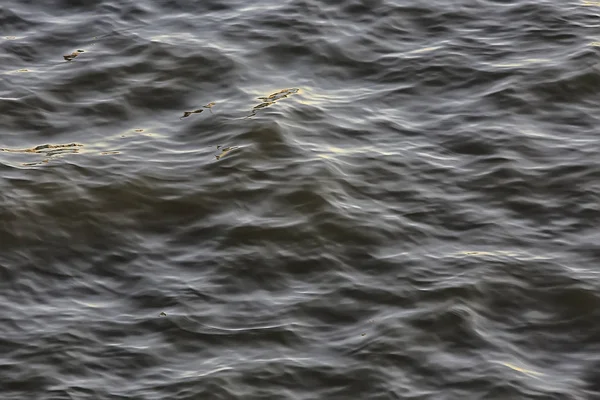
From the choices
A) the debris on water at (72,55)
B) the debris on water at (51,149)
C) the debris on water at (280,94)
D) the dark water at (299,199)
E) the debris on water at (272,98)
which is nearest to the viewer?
the dark water at (299,199)

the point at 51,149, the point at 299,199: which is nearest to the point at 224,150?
the point at 299,199

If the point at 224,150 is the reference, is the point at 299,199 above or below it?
below

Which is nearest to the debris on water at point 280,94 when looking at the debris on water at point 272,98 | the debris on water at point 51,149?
the debris on water at point 272,98

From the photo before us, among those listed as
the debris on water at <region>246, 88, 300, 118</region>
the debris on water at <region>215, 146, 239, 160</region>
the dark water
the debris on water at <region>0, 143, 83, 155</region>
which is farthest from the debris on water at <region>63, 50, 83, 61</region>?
the debris on water at <region>215, 146, 239, 160</region>

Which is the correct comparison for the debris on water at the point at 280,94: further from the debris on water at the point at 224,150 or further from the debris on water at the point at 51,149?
the debris on water at the point at 51,149

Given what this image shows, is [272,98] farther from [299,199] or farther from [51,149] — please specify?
[51,149]

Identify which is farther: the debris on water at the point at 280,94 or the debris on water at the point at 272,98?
the debris on water at the point at 280,94

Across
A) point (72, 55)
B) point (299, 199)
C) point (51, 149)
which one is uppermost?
point (72, 55)

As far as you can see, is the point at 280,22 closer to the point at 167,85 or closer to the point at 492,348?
the point at 167,85

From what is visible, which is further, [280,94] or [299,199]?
[280,94]
